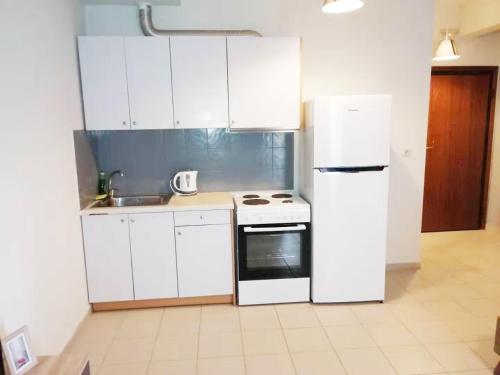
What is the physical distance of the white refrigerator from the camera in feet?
9.01

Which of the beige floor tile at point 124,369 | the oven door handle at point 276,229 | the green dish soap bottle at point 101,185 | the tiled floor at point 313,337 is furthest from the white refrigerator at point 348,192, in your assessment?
the green dish soap bottle at point 101,185

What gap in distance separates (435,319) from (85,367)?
2409 millimetres

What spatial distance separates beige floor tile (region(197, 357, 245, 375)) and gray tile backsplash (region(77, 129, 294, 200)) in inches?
60.4

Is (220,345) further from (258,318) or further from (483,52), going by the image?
(483,52)

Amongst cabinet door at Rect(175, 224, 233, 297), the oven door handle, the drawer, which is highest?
the drawer

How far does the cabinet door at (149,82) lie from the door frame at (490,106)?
129 inches

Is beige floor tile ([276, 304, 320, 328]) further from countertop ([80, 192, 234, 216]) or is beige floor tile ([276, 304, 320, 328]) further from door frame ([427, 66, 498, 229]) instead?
door frame ([427, 66, 498, 229])

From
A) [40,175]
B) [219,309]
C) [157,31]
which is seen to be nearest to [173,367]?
[219,309]

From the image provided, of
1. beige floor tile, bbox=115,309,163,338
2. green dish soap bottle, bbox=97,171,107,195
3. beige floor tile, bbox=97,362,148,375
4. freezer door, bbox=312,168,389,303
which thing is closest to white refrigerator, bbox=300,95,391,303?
freezer door, bbox=312,168,389,303

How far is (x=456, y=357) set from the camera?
231 cm

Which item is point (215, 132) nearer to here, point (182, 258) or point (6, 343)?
point (182, 258)

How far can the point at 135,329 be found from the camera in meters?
2.70

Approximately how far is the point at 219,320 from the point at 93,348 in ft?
2.88

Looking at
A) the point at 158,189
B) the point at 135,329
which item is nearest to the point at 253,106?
the point at 158,189
